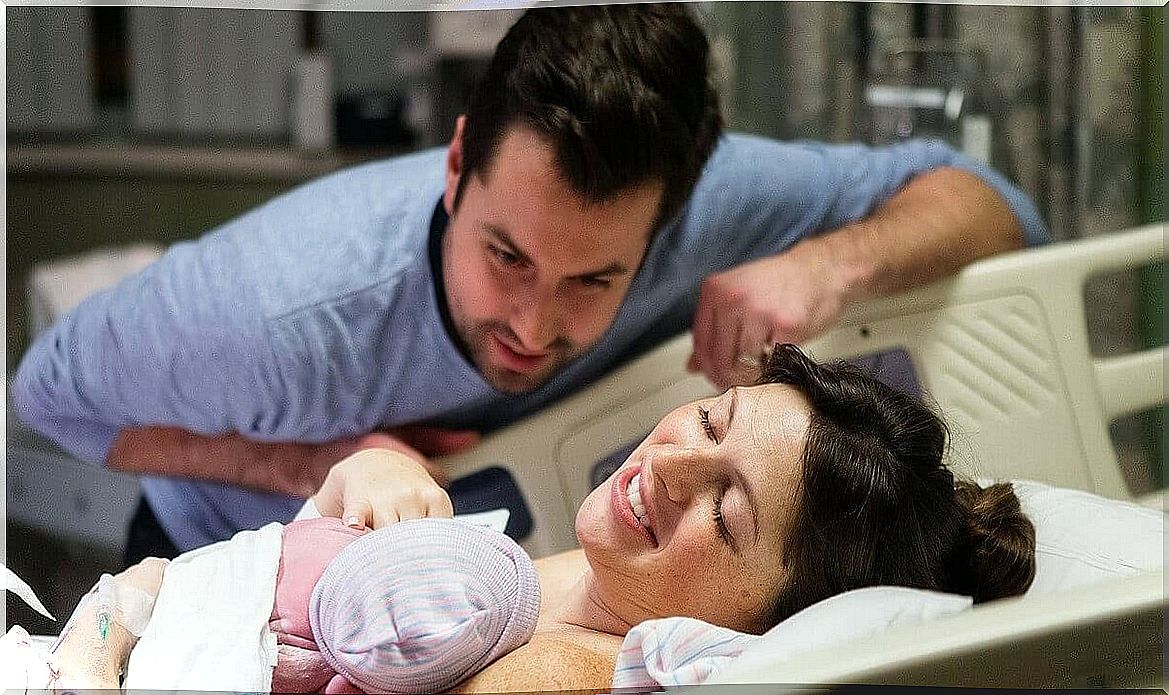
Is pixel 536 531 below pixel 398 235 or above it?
below

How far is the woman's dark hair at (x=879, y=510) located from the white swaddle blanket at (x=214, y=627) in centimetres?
29

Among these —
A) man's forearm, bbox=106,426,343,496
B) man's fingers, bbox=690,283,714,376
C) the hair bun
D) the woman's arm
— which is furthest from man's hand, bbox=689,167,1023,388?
the woman's arm

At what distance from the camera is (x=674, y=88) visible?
82cm

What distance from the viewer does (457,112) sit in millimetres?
1120

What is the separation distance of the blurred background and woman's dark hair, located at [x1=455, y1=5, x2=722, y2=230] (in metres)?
0.07

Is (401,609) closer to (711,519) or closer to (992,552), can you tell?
(711,519)

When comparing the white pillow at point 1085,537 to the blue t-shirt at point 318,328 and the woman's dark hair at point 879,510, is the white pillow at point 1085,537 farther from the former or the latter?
the blue t-shirt at point 318,328

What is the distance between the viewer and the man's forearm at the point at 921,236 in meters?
0.95

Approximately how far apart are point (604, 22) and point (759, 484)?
1.24 feet

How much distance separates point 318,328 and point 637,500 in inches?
14.9

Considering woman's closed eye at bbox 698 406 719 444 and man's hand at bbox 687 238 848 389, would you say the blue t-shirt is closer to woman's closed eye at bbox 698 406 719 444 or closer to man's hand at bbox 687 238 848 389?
man's hand at bbox 687 238 848 389

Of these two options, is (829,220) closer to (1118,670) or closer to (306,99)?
(1118,670)

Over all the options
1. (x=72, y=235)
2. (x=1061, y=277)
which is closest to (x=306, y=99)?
(x=72, y=235)

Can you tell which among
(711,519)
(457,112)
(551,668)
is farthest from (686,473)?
(457,112)
